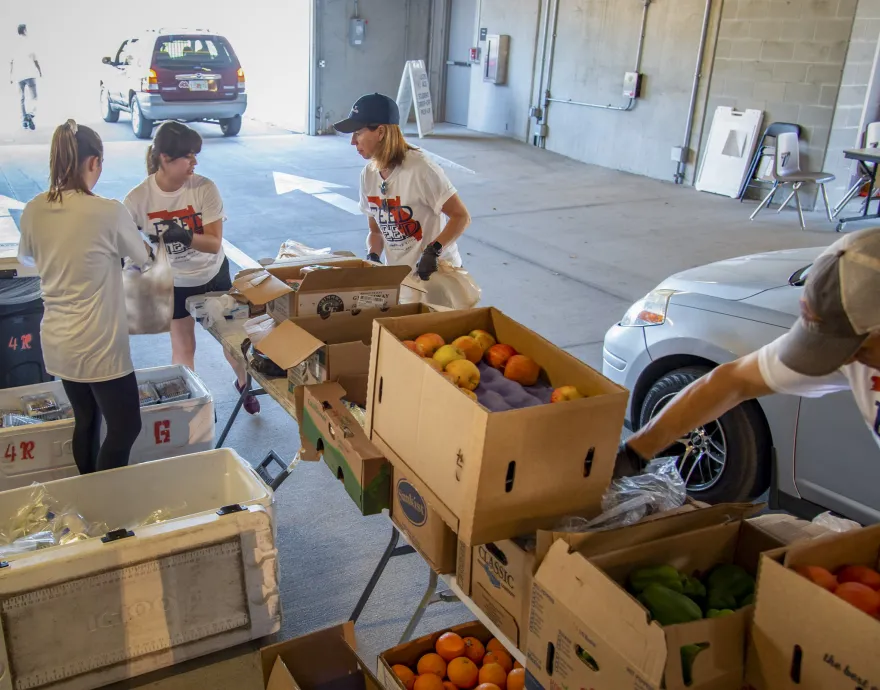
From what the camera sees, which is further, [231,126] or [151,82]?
[231,126]

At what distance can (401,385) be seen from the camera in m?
2.12

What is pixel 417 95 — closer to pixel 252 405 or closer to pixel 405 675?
pixel 252 405

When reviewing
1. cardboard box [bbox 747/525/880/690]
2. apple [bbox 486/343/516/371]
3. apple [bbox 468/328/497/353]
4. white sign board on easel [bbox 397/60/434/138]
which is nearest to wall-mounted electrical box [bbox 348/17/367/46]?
white sign board on easel [bbox 397/60/434/138]

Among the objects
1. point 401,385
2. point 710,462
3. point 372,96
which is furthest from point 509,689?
point 372,96

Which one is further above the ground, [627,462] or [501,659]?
[627,462]

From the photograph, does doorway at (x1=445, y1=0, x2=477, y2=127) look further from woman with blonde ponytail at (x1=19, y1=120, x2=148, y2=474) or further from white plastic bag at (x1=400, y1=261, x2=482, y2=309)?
woman with blonde ponytail at (x1=19, y1=120, x2=148, y2=474)

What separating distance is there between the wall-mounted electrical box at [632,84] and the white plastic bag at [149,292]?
401 inches

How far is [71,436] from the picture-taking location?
3477 mm

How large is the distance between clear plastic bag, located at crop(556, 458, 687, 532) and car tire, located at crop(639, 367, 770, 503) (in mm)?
1428

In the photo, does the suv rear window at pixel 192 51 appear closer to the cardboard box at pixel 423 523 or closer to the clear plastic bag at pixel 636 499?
the cardboard box at pixel 423 523

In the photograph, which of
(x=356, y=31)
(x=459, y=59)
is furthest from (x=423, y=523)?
(x=459, y=59)

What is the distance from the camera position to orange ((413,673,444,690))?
229cm

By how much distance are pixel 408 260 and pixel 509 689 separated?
7.87ft

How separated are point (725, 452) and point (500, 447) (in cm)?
226
